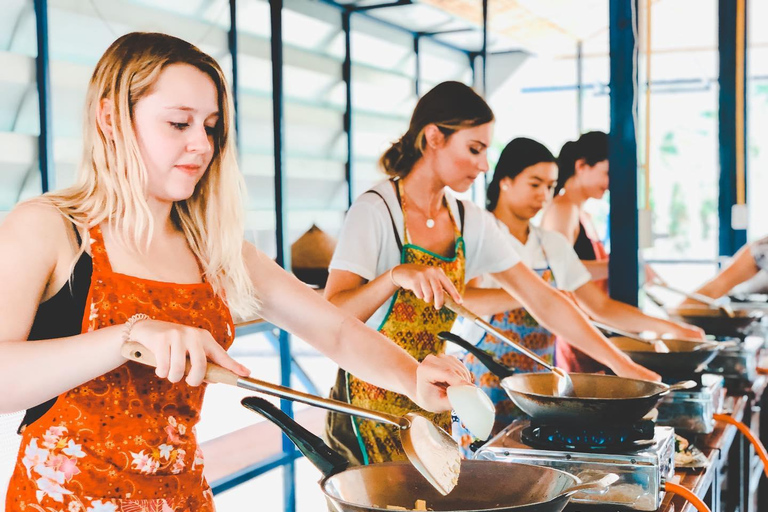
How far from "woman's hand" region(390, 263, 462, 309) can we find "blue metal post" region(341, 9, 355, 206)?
12.6 feet

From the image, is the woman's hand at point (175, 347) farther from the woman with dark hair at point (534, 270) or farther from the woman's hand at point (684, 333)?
the woman's hand at point (684, 333)

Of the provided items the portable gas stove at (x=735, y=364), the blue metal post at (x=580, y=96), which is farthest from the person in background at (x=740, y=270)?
the blue metal post at (x=580, y=96)

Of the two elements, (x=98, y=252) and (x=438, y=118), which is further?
(x=438, y=118)

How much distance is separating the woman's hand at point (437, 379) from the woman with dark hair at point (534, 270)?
1.05m

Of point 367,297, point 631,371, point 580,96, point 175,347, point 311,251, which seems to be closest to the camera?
point 175,347

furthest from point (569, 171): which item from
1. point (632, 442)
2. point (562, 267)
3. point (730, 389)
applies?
point (632, 442)

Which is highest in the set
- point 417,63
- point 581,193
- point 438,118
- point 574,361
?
point 417,63

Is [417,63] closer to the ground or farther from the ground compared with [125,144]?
farther from the ground

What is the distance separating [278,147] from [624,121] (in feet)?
6.85

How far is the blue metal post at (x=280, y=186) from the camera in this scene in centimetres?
442

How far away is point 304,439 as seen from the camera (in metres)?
1.18

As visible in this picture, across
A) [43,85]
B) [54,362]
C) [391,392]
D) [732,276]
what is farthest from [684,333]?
[43,85]

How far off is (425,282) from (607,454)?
0.50 meters

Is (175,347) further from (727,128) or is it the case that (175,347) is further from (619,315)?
(727,128)
